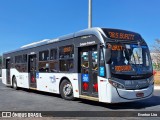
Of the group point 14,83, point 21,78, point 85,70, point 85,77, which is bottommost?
point 14,83

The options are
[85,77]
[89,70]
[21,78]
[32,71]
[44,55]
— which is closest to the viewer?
[89,70]

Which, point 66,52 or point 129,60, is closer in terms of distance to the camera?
point 129,60

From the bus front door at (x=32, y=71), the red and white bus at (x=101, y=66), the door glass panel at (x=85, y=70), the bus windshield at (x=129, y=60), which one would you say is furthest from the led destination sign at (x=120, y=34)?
the bus front door at (x=32, y=71)

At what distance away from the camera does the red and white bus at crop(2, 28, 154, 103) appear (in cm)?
1095

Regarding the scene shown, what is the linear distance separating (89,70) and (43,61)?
473 centimetres

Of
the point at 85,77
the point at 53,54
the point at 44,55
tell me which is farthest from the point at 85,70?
the point at 44,55

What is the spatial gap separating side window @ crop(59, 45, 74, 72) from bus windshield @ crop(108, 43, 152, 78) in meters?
2.63

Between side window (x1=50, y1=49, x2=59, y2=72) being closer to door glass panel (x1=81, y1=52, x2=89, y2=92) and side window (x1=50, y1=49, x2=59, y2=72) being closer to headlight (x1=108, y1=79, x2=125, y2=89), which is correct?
door glass panel (x1=81, y1=52, x2=89, y2=92)

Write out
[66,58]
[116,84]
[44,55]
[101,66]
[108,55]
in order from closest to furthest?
[108,55] < [116,84] < [101,66] < [66,58] < [44,55]

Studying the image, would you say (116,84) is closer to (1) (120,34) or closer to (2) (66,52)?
(1) (120,34)

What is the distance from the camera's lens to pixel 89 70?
1212cm

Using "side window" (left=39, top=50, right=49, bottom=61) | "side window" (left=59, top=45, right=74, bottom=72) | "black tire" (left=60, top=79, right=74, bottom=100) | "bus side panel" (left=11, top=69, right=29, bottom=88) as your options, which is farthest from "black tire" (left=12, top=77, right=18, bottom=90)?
"side window" (left=59, top=45, right=74, bottom=72)

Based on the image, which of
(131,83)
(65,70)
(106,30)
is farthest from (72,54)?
(131,83)

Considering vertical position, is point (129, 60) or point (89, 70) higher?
point (129, 60)
